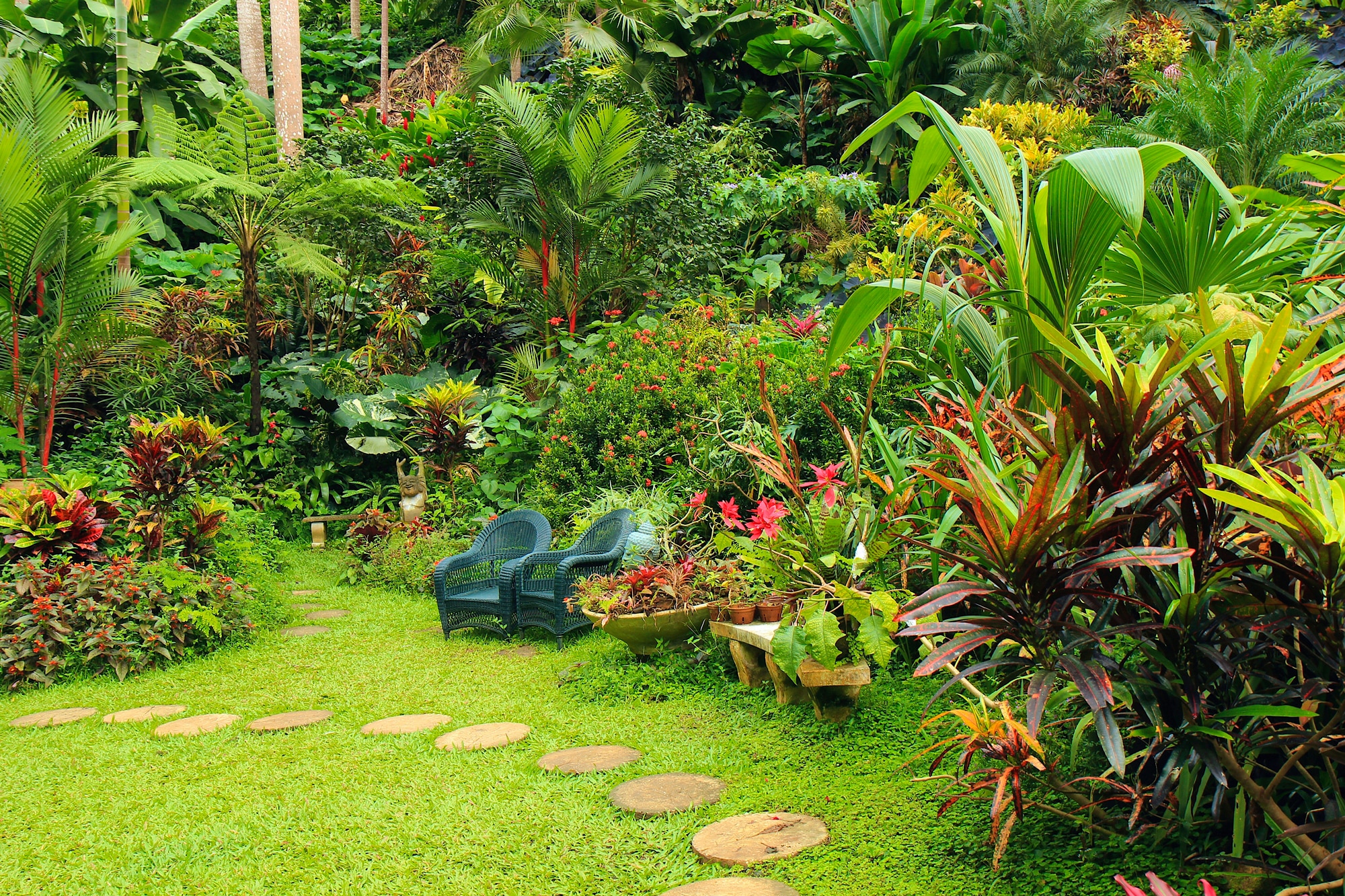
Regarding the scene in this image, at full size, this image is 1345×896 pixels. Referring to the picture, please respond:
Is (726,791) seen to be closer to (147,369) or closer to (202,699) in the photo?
(202,699)

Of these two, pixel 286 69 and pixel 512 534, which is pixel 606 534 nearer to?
pixel 512 534

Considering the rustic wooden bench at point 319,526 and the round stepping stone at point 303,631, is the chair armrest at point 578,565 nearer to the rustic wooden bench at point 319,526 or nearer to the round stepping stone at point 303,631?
the round stepping stone at point 303,631

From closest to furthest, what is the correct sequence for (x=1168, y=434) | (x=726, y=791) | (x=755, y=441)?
1. (x=1168, y=434)
2. (x=726, y=791)
3. (x=755, y=441)

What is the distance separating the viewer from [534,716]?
12.8ft

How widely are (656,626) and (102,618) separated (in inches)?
128

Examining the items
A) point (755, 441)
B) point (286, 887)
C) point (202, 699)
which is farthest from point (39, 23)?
point (286, 887)

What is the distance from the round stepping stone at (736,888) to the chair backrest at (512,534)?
351 cm

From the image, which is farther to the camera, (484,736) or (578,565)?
(578,565)

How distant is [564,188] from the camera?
8.26 meters

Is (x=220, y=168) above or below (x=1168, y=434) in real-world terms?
above

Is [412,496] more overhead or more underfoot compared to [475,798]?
more overhead

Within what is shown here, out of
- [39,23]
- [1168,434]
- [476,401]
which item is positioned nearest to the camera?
[1168,434]

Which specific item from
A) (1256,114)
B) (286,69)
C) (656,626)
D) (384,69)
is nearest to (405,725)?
(656,626)

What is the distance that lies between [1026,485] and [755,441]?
10.7 feet
